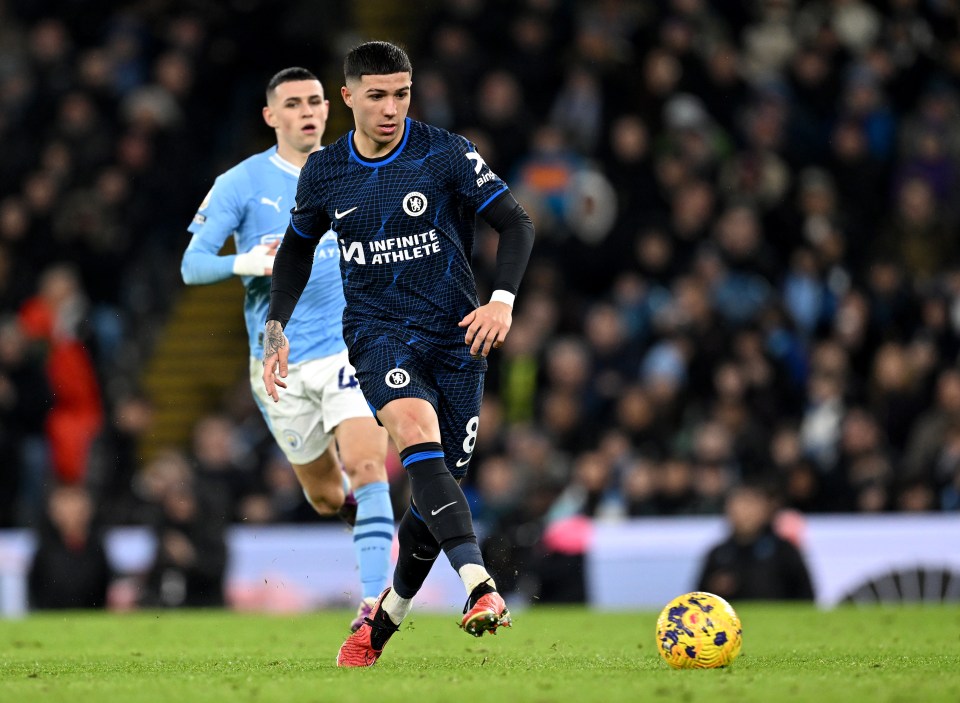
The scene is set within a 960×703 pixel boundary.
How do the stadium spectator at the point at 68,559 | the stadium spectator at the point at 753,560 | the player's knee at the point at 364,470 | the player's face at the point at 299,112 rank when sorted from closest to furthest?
the player's knee at the point at 364,470, the player's face at the point at 299,112, the stadium spectator at the point at 753,560, the stadium spectator at the point at 68,559

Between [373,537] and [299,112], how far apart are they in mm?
2481

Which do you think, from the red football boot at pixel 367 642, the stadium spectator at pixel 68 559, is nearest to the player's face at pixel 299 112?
the red football boot at pixel 367 642

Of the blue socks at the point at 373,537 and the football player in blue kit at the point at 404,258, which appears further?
the blue socks at the point at 373,537

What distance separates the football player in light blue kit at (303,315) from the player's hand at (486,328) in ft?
7.72

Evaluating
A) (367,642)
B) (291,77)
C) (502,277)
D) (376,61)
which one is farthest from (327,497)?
(376,61)

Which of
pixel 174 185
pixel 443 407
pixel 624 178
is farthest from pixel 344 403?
pixel 174 185

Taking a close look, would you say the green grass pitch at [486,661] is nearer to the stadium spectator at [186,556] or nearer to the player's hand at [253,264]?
the stadium spectator at [186,556]

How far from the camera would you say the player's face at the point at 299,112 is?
9.38 meters

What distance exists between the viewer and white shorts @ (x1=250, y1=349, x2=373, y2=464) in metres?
9.20

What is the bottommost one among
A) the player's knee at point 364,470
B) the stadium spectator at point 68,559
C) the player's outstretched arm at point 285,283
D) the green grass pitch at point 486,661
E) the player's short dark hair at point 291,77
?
the stadium spectator at point 68,559

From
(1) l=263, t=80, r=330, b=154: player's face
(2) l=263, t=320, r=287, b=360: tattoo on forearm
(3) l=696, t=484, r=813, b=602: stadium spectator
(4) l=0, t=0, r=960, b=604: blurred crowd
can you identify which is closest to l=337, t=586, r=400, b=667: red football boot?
(2) l=263, t=320, r=287, b=360: tattoo on forearm

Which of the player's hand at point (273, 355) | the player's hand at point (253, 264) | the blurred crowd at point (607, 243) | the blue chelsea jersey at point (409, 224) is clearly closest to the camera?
the blue chelsea jersey at point (409, 224)

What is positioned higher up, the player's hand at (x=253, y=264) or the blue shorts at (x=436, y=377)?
the player's hand at (x=253, y=264)

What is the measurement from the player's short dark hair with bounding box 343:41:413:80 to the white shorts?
2.36 meters
